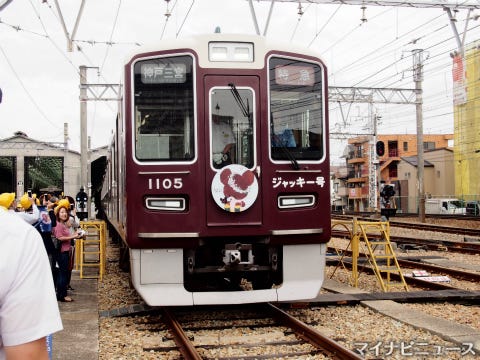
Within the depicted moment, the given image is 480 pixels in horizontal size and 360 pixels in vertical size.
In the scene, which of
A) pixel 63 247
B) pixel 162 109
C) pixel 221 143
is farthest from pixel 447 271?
pixel 162 109

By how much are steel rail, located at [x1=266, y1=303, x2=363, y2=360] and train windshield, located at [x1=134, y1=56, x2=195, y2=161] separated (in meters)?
2.12

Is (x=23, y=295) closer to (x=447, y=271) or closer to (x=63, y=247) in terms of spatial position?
(x=63, y=247)

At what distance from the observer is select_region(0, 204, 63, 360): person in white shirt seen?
151cm

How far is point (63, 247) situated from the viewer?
336 inches

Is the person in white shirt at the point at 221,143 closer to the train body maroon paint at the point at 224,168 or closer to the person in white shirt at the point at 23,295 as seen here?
the train body maroon paint at the point at 224,168

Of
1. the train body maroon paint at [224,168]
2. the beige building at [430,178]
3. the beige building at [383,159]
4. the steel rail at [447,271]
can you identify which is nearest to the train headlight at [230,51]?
the train body maroon paint at [224,168]

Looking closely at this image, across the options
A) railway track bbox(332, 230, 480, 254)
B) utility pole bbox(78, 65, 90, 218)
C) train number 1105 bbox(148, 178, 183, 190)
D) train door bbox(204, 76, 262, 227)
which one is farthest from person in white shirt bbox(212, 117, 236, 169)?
utility pole bbox(78, 65, 90, 218)

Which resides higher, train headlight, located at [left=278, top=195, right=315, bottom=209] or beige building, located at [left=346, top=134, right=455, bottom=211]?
beige building, located at [left=346, top=134, right=455, bottom=211]

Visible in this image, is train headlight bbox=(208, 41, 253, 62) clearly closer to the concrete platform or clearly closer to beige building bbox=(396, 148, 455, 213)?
the concrete platform

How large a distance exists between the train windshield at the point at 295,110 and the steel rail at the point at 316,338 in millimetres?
1717

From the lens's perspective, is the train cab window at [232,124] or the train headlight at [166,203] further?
the train cab window at [232,124]

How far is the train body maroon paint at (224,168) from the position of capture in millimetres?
6254

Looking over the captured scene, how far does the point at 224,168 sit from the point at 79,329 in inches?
93.0

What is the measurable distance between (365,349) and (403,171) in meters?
52.3
